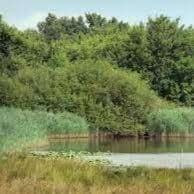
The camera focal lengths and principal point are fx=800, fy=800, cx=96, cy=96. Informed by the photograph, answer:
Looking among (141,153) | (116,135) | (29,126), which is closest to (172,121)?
(116,135)

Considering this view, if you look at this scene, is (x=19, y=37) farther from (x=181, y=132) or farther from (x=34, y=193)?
(x=34, y=193)

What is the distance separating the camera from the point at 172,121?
47.4 metres

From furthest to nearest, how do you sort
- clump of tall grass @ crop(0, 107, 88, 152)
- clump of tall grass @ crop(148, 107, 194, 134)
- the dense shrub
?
the dense shrub < clump of tall grass @ crop(148, 107, 194, 134) < clump of tall grass @ crop(0, 107, 88, 152)

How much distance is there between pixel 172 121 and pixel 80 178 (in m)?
33.5

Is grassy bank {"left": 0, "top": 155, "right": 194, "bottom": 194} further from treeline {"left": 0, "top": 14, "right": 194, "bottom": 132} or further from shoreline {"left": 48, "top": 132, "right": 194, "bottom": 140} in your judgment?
treeline {"left": 0, "top": 14, "right": 194, "bottom": 132}

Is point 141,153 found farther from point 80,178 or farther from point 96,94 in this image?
point 96,94

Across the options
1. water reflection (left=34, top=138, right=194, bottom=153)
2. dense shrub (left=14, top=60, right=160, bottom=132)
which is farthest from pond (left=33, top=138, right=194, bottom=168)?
dense shrub (left=14, top=60, right=160, bottom=132)

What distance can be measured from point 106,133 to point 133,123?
206cm

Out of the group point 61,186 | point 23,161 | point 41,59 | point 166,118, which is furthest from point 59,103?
point 61,186

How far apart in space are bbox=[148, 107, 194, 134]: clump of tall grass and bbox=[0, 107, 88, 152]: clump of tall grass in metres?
4.96

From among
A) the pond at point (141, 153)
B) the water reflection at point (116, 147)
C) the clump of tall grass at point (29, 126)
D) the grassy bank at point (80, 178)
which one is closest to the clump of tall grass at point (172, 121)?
the pond at point (141, 153)

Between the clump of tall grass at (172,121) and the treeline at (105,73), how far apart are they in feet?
5.65

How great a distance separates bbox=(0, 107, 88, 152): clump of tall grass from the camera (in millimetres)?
30750

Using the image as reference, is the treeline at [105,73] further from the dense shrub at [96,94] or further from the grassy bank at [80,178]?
the grassy bank at [80,178]
